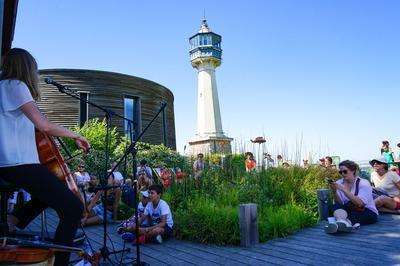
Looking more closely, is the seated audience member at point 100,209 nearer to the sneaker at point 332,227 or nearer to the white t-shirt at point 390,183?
the sneaker at point 332,227

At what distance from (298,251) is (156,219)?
2.45m

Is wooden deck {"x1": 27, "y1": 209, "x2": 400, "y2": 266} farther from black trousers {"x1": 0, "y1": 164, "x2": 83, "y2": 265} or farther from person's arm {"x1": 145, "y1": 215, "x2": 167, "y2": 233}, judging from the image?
black trousers {"x1": 0, "y1": 164, "x2": 83, "y2": 265}

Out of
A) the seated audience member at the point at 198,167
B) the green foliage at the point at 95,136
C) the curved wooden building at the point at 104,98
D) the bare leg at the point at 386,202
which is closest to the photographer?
the bare leg at the point at 386,202

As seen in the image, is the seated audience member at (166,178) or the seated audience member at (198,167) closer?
the seated audience member at (198,167)

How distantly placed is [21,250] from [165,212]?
12.5 feet

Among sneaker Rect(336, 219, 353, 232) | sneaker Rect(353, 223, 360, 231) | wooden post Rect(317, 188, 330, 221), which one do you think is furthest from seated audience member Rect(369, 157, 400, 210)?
sneaker Rect(336, 219, 353, 232)

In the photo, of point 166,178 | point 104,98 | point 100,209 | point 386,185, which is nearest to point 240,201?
point 166,178

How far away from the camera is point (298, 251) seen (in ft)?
14.5

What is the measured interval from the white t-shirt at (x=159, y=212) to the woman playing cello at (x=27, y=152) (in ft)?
10.9

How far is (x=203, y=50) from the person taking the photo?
44688 mm

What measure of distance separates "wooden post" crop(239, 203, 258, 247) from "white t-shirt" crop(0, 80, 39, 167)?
327 centimetres

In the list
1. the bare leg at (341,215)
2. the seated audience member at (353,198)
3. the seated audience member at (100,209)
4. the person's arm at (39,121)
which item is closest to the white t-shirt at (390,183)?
the seated audience member at (353,198)

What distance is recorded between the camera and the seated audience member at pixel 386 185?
6.91 meters

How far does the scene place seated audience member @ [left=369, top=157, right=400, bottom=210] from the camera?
6.91 m
